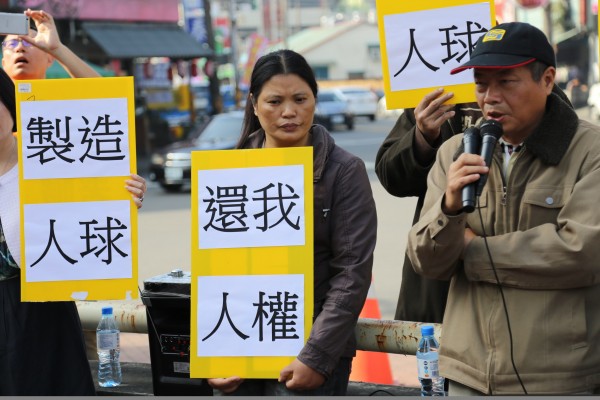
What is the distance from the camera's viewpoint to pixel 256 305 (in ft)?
11.9

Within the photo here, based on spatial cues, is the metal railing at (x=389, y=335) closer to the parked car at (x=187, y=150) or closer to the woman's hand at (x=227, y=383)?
the woman's hand at (x=227, y=383)

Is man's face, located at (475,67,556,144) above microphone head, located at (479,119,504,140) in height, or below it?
above

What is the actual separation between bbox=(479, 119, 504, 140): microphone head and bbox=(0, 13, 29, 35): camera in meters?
1.84

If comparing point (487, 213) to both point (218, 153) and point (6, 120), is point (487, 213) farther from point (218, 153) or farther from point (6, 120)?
point (6, 120)

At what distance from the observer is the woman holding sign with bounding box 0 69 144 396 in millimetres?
4055

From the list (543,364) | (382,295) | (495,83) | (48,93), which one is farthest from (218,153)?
(382,295)

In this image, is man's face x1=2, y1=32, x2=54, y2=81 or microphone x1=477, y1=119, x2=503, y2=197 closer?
microphone x1=477, y1=119, x2=503, y2=197

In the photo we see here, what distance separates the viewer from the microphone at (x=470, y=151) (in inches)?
115

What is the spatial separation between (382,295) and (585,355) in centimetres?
652

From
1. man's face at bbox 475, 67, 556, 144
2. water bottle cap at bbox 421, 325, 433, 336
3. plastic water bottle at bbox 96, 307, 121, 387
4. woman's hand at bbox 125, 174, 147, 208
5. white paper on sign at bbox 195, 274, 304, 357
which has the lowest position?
plastic water bottle at bbox 96, 307, 121, 387

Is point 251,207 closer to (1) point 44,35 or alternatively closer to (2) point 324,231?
(2) point 324,231

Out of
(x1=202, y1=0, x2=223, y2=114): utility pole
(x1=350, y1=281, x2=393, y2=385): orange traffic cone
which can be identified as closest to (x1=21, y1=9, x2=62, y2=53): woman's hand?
(x1=350, y1=281, x2=393, y2=385): orange traffic cone

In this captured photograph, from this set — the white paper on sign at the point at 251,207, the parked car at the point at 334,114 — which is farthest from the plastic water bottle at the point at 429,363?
the parked car at the point at 334,114

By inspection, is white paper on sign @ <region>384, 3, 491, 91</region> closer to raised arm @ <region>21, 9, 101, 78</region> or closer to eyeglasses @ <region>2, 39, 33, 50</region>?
raised arm @ <region>21, 9, 101, 78</region>
